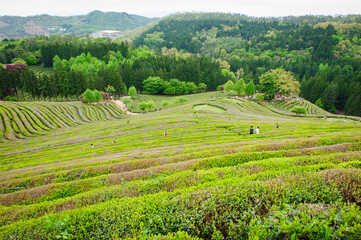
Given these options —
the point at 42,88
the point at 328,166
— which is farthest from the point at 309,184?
the point at 42,88

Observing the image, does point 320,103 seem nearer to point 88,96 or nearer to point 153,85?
point 153,85

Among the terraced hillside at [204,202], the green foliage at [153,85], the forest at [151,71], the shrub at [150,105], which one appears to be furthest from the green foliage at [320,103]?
the terraced hillside at [204,202]

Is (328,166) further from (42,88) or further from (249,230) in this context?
(42,88)

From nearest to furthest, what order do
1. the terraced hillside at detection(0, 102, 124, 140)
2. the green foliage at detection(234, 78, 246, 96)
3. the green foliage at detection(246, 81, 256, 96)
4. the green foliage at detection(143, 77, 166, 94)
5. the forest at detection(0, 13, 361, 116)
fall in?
the terraced hillside at detection(0, 102, 124, 140), the forest at detection(0, 13, 361, 116), the green foliage at detection(246, 81, 256, 96), the green foliage at detection(234, 78, 246, 96), the green foliage at detection(143, 77, 166, 94)

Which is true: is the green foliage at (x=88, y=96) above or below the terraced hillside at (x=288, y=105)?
above

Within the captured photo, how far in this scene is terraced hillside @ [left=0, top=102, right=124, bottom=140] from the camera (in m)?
46.3

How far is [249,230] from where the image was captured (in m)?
5.88

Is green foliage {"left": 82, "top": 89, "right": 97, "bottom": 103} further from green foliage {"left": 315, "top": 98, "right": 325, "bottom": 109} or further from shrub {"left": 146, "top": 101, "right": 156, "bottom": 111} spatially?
green foliage {"left": 315, "top": 98, "right": 325, "bottom": 109}

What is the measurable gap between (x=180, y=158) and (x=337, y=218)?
485 inches

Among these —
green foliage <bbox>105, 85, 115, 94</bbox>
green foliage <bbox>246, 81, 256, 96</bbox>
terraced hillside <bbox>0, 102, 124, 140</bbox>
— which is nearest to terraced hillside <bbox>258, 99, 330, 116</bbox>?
green foliage <bbox>246, 81, 256, 96</bbox>

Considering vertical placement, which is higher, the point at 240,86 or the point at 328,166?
the point at 328,166

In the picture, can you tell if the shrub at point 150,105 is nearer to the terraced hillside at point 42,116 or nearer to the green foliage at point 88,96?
the terraced hillside at point 42,116

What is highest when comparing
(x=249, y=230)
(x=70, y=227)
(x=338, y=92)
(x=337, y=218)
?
(x=337, y=218)

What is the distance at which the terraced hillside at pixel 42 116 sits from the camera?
152ft
